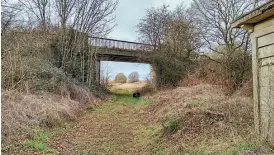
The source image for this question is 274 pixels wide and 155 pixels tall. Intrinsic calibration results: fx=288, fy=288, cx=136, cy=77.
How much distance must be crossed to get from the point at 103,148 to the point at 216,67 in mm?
14732

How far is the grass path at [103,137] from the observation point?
8109mm

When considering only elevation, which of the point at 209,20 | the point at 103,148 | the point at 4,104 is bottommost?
the point at 103,148

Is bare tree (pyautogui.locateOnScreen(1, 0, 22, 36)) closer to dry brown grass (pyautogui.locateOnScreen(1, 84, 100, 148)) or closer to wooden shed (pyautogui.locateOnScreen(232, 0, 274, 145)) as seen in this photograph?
dry brown grass (pyautogui.locateOnScreen(1, 84, 100, 148))

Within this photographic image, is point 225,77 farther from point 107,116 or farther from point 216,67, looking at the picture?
point 107,116

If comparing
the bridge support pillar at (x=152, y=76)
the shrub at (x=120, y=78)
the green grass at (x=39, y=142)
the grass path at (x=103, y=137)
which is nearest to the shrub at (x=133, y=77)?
the shrub at (x=120, y=78)

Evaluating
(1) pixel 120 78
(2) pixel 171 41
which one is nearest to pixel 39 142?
(2) pixel 171 41

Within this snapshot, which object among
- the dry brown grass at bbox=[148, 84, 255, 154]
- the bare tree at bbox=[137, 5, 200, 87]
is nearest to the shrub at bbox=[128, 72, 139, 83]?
the bare tree at bbox=[137, 5, 200, 87]

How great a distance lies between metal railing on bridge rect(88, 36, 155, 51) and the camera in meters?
25.6

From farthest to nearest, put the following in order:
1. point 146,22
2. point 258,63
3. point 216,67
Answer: point 146,22, point 216,67, point 258,63

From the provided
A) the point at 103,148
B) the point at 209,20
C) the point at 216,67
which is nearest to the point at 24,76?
the point at 103,148

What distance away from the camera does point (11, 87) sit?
11703 mm

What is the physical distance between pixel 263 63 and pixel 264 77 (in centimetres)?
32

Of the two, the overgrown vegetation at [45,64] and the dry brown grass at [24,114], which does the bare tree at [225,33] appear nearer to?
the overgrown vegetation at [45,64]

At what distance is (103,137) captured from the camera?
9.82 meters
